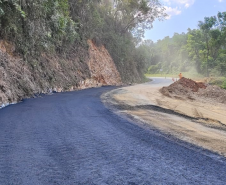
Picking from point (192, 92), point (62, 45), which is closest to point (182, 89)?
point (192, 92)

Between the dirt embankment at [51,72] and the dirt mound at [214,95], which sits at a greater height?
the dirt embankment at [51,72]

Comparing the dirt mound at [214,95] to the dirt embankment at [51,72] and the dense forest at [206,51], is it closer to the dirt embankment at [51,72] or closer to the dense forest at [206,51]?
the dirt embankment at [51,72]

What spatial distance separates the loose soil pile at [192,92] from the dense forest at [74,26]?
845cm

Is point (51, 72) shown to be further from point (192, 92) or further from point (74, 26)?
point (192, 92)

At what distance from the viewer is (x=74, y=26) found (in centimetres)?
1755

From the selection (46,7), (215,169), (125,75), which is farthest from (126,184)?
(125,75)

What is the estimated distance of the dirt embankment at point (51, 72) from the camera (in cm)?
892

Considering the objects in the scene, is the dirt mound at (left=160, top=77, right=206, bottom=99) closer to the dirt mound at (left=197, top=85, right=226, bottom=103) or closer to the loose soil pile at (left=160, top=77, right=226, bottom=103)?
the loose soil pile at (left=160, top=77, right=226, bottom=103)

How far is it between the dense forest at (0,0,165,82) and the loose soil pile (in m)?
8.45

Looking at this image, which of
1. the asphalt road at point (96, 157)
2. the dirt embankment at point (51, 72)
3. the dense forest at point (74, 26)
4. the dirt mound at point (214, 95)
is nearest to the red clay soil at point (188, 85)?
the dirt mound at point (214, 95)

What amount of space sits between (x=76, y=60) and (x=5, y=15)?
909 centimetres

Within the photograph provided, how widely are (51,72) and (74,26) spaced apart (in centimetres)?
561

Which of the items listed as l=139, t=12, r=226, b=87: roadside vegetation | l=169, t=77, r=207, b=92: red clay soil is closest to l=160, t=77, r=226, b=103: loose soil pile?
l=169, t=77, r=207, b=92: red clay soil

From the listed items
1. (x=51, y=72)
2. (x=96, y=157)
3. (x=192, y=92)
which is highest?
(x=51, y=72)
